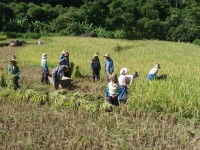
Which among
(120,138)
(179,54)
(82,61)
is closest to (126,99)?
(120,138)

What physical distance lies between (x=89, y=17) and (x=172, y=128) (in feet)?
144

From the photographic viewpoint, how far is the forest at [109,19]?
47.0 meters

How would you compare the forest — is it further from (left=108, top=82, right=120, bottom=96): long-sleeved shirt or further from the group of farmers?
(left=108, top=82, right=120, bottom=96): long-sleeved shirt

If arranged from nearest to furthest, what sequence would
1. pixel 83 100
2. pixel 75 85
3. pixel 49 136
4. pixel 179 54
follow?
pixel 49 136, pixel 83 100, pixel 75 85, pixel 179 54

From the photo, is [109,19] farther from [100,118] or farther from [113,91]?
[100,118]

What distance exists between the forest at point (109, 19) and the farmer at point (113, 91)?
34.1m

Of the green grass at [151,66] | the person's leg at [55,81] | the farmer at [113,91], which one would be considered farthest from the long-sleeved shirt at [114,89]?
the person's leg at [55,81]

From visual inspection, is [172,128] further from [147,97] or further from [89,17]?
[89,17]

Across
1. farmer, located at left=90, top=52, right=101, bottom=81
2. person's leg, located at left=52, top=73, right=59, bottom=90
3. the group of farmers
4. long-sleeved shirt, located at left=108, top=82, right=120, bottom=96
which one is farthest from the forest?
long-sleeved shirt, located at left=108, top=82, right=120, bottom=96

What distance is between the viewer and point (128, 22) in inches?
2037

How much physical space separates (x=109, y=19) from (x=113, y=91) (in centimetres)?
4161

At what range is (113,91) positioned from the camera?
35.7 ft

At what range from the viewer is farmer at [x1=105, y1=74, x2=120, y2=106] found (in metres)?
10.9

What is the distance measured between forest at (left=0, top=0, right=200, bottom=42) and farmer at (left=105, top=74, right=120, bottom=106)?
3411cm
